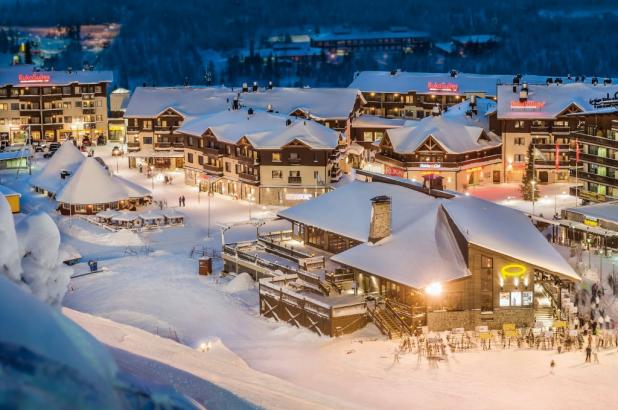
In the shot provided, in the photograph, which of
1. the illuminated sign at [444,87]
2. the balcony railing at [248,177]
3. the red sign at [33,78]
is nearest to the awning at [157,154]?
the balcony railing at [248,177]

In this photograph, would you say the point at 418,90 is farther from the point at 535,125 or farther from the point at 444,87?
the point at 535,125

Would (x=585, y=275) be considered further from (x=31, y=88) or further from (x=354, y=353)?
(x=31, y=88)

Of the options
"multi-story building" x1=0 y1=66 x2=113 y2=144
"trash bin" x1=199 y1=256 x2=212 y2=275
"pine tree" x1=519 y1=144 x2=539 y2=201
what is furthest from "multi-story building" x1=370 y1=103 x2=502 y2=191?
"multi-story building" x1=0 y1=66 x2=113 y2=144

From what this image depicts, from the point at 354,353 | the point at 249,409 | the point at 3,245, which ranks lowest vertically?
the point at 354,353

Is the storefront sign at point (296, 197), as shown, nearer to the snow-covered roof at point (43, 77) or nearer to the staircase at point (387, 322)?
the staircase at point (387, 322)

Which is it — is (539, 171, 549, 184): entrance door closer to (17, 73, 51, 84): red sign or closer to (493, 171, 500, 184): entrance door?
(493, 171, 500, 184): entrance door

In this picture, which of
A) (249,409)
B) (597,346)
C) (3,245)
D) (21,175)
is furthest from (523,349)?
(21,175)

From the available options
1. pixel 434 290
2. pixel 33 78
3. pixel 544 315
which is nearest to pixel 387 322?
pixel 434 290
